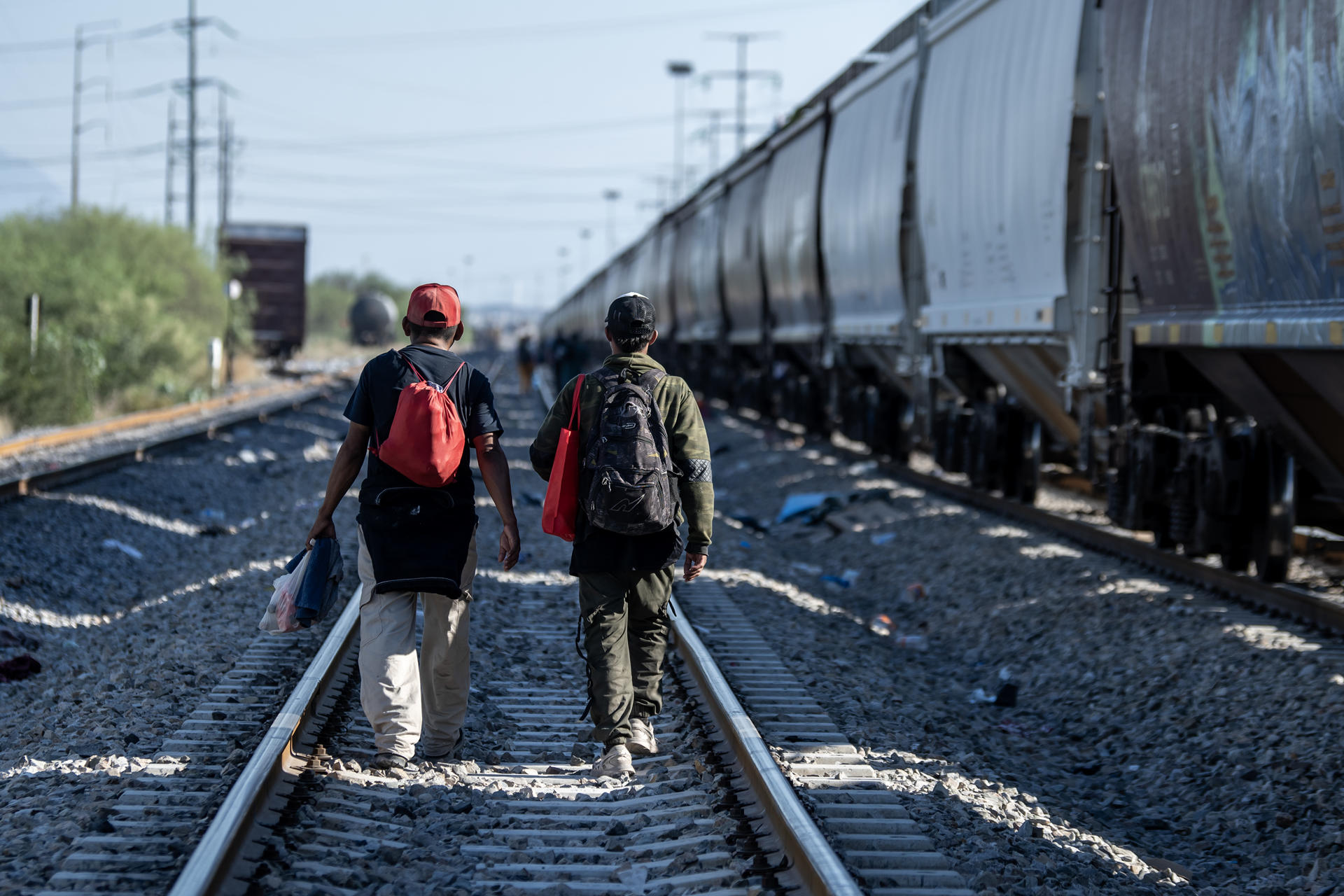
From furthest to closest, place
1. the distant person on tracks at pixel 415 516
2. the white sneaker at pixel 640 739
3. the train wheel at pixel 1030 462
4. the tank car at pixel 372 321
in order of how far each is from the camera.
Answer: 1. the tank car at pixel 372 321
2. the train wheel at pixel 1030 462
3. the white sneaker at pixel 640 739
4. the distant person on tracks at pixel 415 516

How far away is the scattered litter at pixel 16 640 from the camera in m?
7.31

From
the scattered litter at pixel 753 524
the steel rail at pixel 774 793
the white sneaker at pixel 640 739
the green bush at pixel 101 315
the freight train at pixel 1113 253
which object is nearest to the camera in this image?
the steel rail at pixel 774 793

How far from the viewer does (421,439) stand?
465 centimetres

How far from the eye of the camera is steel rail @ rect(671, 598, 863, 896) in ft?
11.9

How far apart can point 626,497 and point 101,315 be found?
25.8 meters

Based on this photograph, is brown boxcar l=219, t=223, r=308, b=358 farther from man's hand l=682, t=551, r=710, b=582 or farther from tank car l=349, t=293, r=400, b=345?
man's hand l=682, t=551, r=710, b=582

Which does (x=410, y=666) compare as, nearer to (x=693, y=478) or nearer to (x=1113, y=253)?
(x=693, y=478)

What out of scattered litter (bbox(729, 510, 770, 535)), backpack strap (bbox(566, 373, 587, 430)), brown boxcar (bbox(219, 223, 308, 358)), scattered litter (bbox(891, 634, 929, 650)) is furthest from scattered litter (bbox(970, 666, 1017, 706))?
brown boxcar (bbox(219, 223, 308, 358))

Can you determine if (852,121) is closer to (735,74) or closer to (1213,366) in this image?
(1213,366)

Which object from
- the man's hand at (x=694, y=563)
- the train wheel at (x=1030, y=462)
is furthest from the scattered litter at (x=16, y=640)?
the train wheel at (x=1030, y=462)

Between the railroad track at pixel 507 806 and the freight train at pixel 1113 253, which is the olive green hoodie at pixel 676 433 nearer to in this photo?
the railroad track at pixel 507 806

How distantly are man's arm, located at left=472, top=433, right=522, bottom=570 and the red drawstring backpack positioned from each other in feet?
0.67

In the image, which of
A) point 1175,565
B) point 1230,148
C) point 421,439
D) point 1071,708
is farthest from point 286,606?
point 1175,565

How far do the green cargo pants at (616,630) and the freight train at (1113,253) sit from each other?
3.29 meters
